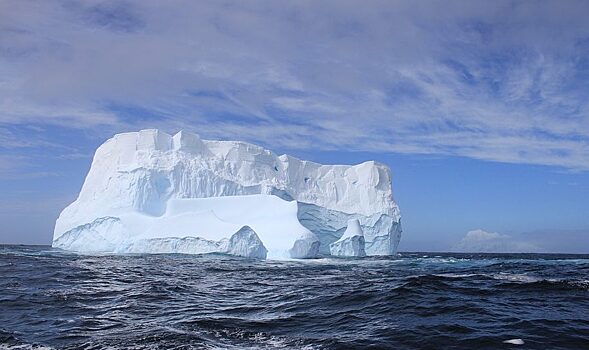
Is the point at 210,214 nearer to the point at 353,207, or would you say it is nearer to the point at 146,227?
the point at 146,227

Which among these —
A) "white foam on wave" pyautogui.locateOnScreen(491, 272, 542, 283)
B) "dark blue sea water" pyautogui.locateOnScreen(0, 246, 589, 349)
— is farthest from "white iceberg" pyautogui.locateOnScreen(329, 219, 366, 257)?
"dark blue sea water" pyautogui.locateOnScreen(0, 246, 589, 349)

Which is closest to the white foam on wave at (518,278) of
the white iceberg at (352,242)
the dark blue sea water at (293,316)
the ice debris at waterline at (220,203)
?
the dark blue sea water at (293,316)

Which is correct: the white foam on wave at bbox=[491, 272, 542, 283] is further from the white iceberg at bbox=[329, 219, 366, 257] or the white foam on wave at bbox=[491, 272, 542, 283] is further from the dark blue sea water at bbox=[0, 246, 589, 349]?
the white iceberg at bbox=[329, 219, 366, 257]

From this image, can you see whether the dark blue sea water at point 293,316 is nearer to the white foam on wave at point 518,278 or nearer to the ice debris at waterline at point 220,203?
the white foam on wave at point 518,278

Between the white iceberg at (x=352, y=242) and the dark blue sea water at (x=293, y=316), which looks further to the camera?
the white iceberg at (x=352, y=242)

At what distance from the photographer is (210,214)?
114ft

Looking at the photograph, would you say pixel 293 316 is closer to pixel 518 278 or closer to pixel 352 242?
pixel 518 278

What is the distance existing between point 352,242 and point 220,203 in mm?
11466

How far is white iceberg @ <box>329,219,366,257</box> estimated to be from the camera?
A: 40.9 m

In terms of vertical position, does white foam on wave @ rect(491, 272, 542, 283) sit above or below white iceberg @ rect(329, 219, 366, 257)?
below

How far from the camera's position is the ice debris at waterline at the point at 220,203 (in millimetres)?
33594

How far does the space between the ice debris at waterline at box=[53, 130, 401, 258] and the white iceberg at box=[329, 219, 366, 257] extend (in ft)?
0.28

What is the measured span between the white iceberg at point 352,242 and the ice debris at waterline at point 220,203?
3.3 inches

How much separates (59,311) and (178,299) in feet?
8.30
